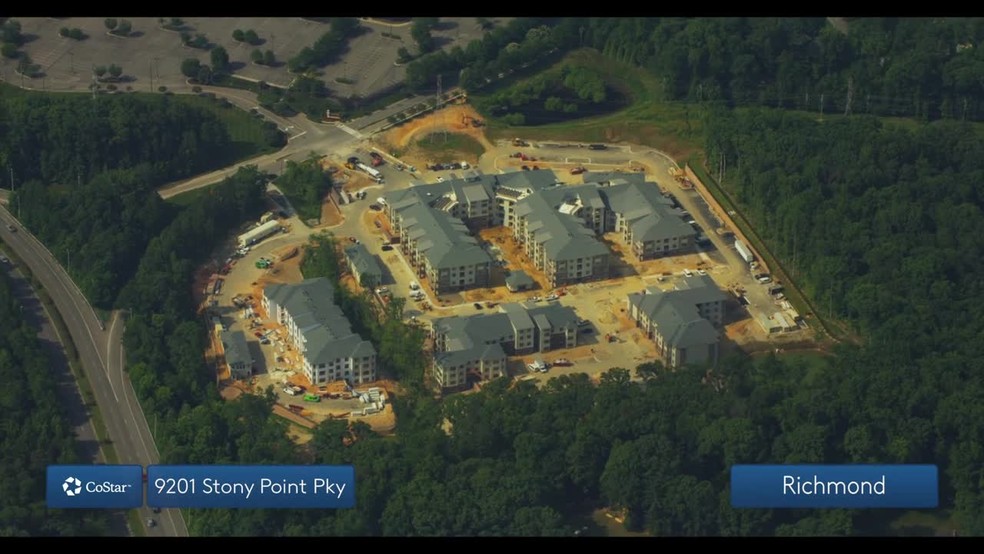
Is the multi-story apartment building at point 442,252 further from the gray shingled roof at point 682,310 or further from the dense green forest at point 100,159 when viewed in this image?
the dense green forest at point 100,159

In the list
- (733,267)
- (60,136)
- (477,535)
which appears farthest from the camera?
(60,136)

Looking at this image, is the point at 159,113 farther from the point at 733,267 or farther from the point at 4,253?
the point at 733,267

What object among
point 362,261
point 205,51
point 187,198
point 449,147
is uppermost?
point 205,51

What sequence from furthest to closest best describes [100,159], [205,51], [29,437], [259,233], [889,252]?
[205,51] < [100,159] < [259,233] < [889,252] < [29,437]

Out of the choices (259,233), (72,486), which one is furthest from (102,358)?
(72,486)

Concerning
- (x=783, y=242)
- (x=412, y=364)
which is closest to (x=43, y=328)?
(x=412, y=364)

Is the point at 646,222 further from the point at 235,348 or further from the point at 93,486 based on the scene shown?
the point at 93,486

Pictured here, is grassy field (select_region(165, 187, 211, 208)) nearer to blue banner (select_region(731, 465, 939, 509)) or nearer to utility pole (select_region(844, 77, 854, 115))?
utility pole (select_region(844, 77, 854, 115))
